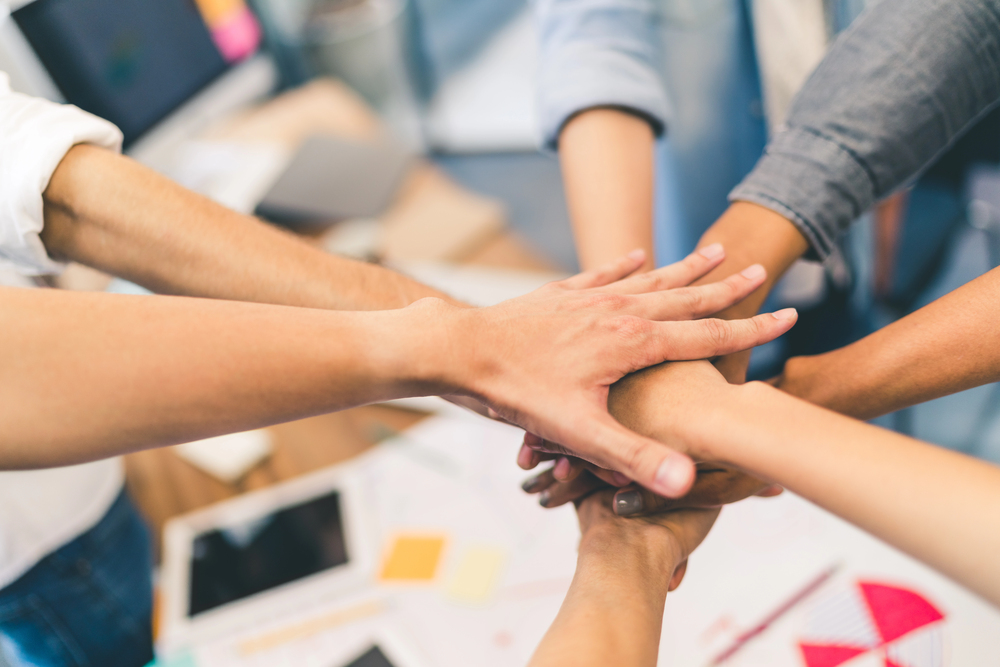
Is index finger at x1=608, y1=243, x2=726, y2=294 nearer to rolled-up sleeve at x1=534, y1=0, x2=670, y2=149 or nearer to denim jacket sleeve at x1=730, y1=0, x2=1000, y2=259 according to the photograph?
denim jacket sleeve at x1=730, y1=0, x2=1000, y2=259

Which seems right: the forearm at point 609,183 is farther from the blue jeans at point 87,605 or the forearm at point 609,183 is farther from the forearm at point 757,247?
the blue jeans at point 87,605

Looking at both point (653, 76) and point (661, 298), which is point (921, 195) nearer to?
point (653, 76)

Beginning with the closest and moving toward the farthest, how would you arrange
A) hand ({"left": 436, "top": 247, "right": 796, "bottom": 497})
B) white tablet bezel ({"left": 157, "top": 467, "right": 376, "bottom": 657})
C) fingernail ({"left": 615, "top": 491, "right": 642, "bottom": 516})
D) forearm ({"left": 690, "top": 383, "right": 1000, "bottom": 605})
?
forearm ({"left": 690, "top": 383, "right": 1000, "bottom": 605}), hand ({"left": 436, "top": 247, "right": 796, "bottom": 497}), fingernail ({"left": 615, "top": 491, "right": 642, "bottom": 516}), white tablet bezel ({"left": 157, "top": 467, "right": 376, "bottom": 657})

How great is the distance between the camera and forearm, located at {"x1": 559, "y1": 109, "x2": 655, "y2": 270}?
3.13ft

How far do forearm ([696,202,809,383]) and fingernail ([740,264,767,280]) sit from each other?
50 mm

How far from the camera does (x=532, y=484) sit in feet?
2.58

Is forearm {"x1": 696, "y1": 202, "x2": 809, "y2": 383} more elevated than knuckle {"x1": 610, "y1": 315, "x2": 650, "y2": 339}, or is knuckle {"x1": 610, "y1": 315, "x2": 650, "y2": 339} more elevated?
knuckle {"x1": 610, "y1": 315, "x2": 650, "y2": 339}

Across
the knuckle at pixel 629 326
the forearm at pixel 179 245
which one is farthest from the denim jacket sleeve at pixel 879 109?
the forearm at pixel 179 245

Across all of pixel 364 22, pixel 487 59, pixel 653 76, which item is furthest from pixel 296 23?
pixel 653 76

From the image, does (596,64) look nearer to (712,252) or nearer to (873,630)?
(712,252)

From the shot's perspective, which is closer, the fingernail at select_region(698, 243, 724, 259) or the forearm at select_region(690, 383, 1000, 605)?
the forearm at select_region(690, 383, 1000, 605)

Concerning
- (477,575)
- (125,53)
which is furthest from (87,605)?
(125,53)

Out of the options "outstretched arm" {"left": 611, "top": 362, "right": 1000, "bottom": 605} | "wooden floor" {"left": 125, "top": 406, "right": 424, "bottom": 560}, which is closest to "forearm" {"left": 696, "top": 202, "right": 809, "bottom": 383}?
"outstretched arm" {"left": 611, "top": 362, "right": 1000, "bottom": 605}

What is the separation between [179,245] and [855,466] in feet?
2.57
